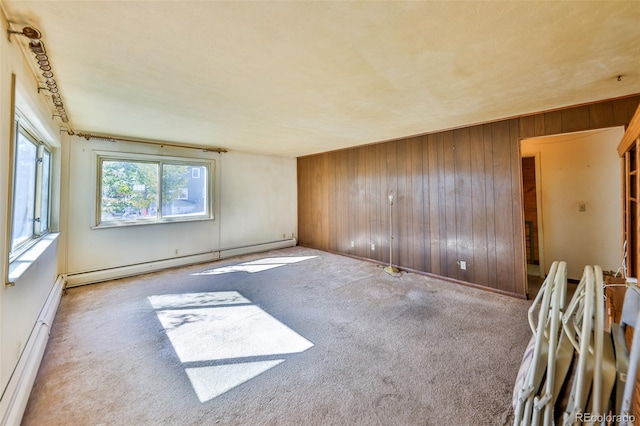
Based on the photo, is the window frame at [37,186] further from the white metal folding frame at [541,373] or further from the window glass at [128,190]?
the white metal folding frame at [541,373]

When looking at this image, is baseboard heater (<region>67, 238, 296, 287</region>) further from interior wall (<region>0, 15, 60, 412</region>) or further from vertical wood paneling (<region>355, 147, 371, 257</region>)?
vertical wood paneling (<region>355, 147, 371, 257</region>)

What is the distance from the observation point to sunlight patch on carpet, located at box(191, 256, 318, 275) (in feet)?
14.7

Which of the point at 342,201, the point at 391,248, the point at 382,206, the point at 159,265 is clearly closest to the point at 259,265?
the point at 159,265

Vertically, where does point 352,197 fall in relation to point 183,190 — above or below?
below

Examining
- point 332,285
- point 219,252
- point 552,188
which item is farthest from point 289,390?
point 552,188

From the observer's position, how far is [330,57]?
1.88 metres

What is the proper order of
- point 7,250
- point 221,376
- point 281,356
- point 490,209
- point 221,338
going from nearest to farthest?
point 7,250
point 221,376
point 281,356
point 221,338
point 490,209

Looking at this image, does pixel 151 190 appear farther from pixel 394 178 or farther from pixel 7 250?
pixel 394 178

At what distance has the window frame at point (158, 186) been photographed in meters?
4.00

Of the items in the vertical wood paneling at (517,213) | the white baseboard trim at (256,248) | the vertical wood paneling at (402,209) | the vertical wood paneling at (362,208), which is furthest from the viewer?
Answer: the white baseboard trim at (256,248)

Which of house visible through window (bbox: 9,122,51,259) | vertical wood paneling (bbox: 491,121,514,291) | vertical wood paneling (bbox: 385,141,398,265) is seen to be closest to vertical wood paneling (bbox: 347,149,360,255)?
vertical wood paneling (bbox: 385,141,398,265)
